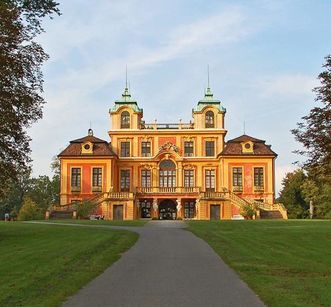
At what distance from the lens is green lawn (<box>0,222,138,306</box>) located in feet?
34.7

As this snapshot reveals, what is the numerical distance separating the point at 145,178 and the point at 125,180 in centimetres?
246

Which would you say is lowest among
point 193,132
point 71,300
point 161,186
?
point 71,300

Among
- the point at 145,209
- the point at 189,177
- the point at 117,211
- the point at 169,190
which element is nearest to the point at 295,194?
the point at 189,177

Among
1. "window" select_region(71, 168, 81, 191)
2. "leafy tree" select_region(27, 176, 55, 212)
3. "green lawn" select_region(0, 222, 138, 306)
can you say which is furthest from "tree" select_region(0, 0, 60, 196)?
"leafy tree" select_region(27, 176, 55, 212)

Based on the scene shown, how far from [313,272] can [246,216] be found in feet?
142

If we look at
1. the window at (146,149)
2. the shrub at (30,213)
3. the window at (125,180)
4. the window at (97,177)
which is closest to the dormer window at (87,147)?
the window at (97,177)

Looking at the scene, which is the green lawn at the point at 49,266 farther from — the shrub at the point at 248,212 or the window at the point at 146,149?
the window at the point at 146,149

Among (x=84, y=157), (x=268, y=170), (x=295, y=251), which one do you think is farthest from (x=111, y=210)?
(x=295, y=251)

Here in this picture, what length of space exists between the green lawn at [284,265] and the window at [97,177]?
42.2 metres

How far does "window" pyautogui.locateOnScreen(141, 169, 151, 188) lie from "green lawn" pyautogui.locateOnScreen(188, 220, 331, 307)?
4251 centimetres

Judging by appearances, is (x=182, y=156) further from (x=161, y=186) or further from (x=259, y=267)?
(x=259, y=267)

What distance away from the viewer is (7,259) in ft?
53.5

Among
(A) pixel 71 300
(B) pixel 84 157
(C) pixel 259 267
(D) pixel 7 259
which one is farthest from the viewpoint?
(B) pixel 84 157

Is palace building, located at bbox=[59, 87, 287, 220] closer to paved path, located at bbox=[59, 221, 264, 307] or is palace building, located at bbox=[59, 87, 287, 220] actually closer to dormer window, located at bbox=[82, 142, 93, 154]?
dormer window, located at bbox=[82, 142, 93, 154]
